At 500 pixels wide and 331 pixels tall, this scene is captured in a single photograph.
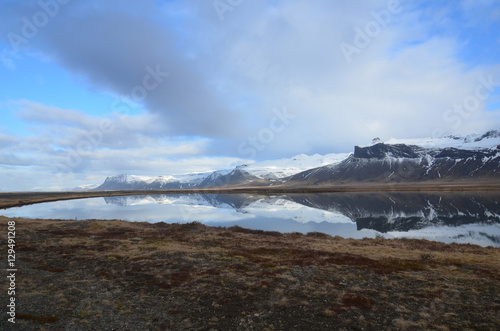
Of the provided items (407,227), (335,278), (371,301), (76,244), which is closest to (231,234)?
(76,244)

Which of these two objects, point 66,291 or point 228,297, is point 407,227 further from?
point 66,291

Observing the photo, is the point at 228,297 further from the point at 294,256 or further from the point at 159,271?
the point at 294,256

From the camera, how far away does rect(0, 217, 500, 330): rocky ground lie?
1293cm

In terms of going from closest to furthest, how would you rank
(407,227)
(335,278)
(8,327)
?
(8,327) < (335,278) < (407,227)

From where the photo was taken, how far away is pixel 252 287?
17.6m

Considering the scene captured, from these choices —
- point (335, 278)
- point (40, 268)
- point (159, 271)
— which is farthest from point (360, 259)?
point (40, 268)

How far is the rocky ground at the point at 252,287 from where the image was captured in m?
12.9

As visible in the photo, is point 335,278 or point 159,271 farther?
point 159,271

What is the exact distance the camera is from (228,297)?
16.0 meters

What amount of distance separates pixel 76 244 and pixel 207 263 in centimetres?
1764

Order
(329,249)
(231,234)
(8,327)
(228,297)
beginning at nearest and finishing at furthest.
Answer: (8,327) → (228,297) → (329,249) → (231,234)

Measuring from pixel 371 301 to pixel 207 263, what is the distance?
13.6 m

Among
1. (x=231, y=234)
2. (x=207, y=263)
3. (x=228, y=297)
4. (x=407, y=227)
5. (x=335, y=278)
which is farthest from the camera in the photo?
(x=407, y=227)

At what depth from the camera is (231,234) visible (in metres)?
40.3
